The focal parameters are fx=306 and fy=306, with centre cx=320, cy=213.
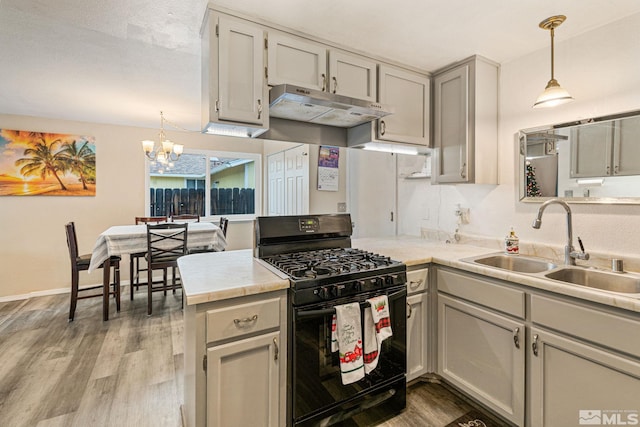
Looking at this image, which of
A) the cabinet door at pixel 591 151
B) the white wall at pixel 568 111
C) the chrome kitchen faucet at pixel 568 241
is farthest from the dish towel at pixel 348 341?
the cabinet door at pixel 591 151

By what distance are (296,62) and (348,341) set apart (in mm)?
1642

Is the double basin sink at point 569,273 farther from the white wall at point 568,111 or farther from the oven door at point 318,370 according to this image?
the oven door at point 318,370

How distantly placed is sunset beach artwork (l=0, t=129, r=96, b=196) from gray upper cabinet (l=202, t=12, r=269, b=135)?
11.4ft

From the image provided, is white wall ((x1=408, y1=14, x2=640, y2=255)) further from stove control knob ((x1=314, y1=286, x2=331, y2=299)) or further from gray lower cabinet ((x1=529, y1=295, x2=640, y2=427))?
stove control knob ((x1=314, y1=286, x2=331, y2=299))

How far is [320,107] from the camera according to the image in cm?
189

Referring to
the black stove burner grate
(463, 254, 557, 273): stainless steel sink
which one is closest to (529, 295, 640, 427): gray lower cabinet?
(463, 254, 557, 273): stainless steel sink

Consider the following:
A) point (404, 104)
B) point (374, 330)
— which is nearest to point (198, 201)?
point (404, 104)

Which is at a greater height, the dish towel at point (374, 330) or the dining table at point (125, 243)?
the dining table at point (125, 243)

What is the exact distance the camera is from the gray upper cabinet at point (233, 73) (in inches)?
65.0

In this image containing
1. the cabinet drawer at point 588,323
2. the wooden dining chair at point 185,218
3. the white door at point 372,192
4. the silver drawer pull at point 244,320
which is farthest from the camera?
the wooden dining chair at point 185,218

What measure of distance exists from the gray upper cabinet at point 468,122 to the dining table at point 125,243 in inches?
110

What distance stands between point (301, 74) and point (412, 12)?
71 centimetres

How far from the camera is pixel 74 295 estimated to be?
3.19 meters

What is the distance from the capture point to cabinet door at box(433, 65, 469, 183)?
7.44 ft
